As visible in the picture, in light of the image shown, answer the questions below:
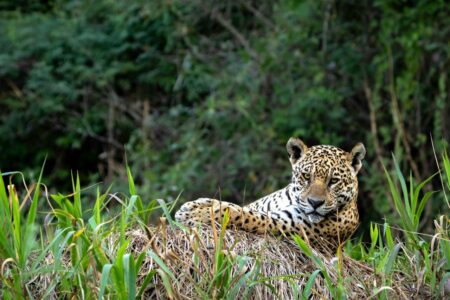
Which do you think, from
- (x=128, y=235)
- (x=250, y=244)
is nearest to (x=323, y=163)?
(x=250, y=244)

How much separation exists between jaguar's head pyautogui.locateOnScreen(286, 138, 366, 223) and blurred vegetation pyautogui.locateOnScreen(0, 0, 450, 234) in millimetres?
4317

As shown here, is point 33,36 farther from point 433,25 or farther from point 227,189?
point 433,25

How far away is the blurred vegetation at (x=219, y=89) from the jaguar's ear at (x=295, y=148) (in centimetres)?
423

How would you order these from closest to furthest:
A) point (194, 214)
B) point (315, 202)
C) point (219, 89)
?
point (194, 214) < point (315, 202) < point (219, 89)

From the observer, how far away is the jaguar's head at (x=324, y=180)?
6.27m

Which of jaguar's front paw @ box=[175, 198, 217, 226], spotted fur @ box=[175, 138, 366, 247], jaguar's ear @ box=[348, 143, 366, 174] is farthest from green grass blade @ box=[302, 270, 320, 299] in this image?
jaguar's ear @ box=[348, 143, 366, 174]

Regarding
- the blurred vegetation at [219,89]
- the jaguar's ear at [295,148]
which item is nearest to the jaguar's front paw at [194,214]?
the jaguar's ear at [295,148]

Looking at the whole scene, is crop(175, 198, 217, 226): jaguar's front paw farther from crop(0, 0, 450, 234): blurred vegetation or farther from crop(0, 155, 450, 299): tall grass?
crop(0, 0, 450, 234): blurred vegetation

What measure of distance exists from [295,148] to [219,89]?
25.0 feet

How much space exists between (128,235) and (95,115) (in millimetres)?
10012

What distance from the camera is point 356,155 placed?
661 centimetres

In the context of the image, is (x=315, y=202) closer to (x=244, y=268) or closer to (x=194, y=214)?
(x=194, y=214)

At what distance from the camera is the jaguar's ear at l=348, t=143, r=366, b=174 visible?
21.5 feet

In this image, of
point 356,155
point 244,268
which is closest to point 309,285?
point 244,268
